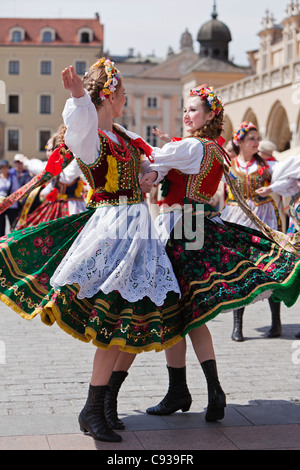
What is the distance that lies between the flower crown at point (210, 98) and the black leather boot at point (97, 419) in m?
1.76

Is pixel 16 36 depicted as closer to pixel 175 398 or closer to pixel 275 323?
pixel 275 323

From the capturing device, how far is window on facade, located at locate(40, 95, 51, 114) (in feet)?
210

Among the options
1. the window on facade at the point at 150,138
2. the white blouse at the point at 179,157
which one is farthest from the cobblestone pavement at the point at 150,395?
the window on facade at the point at 150,138

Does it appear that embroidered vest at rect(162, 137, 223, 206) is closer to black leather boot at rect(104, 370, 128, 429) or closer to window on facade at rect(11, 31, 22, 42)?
black leather boot at rect(104, 370, 128, 429)

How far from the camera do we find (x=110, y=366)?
3.95 meters

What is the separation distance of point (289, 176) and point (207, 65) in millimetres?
53190

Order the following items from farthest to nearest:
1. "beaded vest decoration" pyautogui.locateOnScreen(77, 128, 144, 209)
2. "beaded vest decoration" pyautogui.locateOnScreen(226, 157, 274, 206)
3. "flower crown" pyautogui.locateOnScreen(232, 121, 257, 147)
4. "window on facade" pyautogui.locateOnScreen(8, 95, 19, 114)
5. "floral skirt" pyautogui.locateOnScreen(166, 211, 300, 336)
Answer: "window on facade" pyautogui.locateOnScreen(8, 95, 19, 114) < "beaded vest decoration" pyautogui.locateOnScreen(226, 157, 274, 206) < "flower crown" pyautogui.locateOnScreen(232, 121, 257, 147) < "floral skirt" pyautogui.locateOnScreen(166, 211, 300, 336) < "beaded vest decoration" pyautogui.locateOnScreen(77, 128, 144, 209)

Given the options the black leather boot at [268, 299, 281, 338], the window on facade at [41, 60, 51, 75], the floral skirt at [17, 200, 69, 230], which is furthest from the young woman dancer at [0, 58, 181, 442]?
the window on facade at [41, 60, 51, 75]

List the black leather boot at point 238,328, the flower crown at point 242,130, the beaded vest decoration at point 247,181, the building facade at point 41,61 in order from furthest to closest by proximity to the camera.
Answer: the building facade at point 41,61 < the beaded vest decoration at point 247,181 < the flower crown at point 242,130 < the black leather boot at point 238,328

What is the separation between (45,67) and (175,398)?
61.2 metres

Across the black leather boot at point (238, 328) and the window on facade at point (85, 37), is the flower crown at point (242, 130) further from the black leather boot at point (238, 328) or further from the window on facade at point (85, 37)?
the window on facade at point (85, 37)

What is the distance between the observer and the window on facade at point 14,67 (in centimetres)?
6328

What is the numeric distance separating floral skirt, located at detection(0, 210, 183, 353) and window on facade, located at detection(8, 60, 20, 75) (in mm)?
61330

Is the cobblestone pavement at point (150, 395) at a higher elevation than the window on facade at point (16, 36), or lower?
lower
